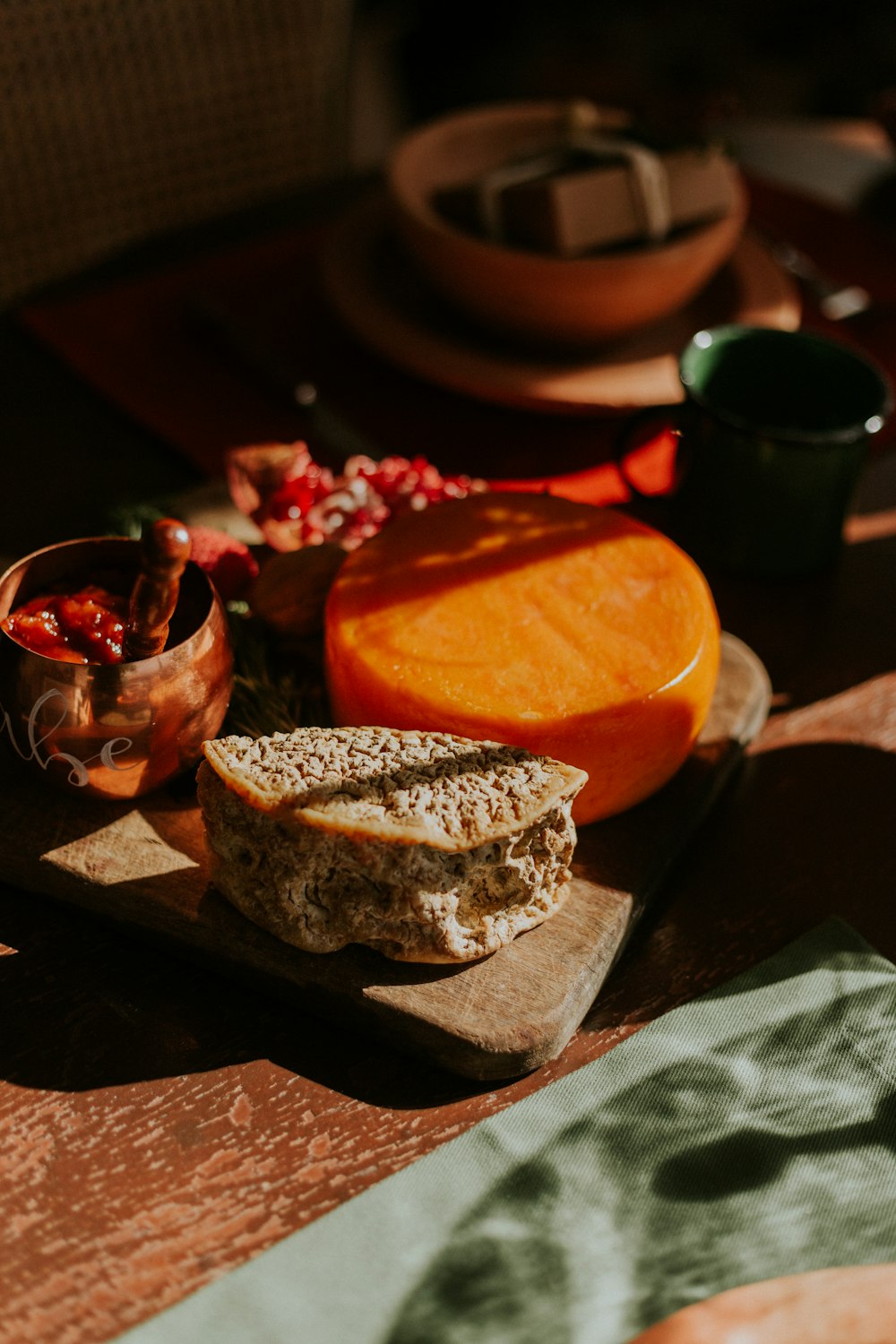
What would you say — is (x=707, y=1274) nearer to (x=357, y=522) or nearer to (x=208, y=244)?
(x=357, y=522)

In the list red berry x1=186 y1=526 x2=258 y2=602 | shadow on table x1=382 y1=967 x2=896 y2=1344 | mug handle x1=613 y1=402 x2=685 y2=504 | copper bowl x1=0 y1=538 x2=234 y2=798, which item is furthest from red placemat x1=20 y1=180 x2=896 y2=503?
shadow on table x1=382 y1=967 x2=896 y2=1344

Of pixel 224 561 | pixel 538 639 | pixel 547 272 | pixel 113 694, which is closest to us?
pixel 113 694

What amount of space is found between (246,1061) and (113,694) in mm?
265

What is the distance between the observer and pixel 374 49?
459 cm

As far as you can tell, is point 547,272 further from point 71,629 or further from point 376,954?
point 376,954

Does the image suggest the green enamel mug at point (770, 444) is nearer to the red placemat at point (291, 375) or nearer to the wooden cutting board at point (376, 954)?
the red placemat at point (291, 375)

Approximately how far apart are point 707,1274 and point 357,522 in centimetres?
72

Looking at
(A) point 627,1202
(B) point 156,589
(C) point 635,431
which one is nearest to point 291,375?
(C) point 635,431

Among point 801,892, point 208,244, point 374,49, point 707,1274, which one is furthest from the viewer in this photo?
point 374,49

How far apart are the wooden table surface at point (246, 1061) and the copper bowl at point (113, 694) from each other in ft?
0.37

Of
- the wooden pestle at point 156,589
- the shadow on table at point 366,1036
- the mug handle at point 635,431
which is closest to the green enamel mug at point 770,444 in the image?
the mug handle at point 635,431

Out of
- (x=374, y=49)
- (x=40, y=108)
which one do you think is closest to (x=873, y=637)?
(x=40, y=108)

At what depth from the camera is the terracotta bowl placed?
139 centimetres

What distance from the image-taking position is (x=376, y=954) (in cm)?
83
